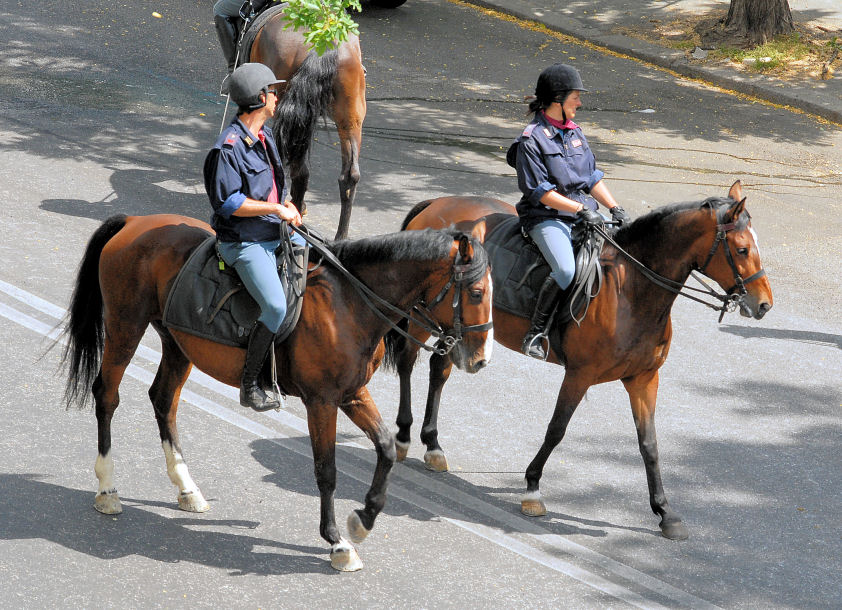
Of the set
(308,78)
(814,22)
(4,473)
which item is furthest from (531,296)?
(814,22)

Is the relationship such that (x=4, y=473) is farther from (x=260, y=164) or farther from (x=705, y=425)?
(x=705, y=425)

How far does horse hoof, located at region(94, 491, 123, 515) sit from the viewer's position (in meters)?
6.40

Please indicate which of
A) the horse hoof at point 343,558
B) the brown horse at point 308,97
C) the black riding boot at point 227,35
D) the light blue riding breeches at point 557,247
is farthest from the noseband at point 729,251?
the black riding boot at point 227,35

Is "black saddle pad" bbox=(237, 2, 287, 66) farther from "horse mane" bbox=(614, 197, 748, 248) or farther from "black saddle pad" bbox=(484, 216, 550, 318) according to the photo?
"horse mane" bbox=(614, 197, 748, 248)

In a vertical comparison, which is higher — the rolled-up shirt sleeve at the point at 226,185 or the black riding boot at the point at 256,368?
the rolled-up shirt sleeve at the point at 226,185

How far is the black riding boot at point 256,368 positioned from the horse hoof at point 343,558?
87cm

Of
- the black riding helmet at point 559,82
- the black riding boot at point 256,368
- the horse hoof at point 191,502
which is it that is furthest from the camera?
Result: the black riding helmet at point 559,82

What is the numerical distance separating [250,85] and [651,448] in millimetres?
3379

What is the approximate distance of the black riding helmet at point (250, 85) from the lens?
18.9ft

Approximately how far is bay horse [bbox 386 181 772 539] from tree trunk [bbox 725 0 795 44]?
41.2 feet

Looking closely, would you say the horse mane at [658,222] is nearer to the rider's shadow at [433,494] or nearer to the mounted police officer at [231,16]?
the rider's shadow at [433,494]

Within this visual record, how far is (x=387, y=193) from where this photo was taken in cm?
1255

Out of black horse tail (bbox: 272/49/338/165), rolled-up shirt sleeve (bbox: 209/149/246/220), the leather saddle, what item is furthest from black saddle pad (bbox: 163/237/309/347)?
black horse tail (bbox: 272/49/338/165)

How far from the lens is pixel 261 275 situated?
586 cm
